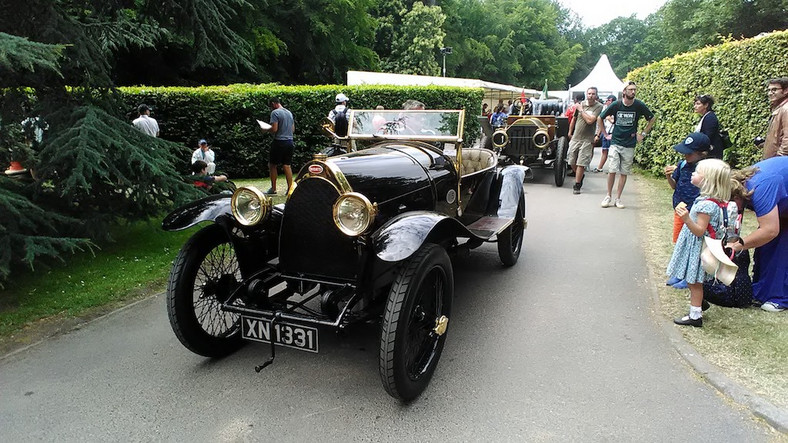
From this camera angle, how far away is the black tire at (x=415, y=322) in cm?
278

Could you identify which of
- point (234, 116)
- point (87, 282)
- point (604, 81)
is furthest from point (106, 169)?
point (604, 81)

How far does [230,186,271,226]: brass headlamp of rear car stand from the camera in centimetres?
340

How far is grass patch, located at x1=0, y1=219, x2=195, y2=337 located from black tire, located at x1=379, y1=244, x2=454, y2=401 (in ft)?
10.2

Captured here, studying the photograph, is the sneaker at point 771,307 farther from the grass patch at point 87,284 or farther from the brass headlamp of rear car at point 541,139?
the brass headlamp of rear car at point 541,139

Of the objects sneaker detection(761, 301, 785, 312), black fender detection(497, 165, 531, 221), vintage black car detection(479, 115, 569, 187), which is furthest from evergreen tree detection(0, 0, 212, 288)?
vintage black car detection(479, 115, 569, 187)

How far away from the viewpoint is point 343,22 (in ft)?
83.7

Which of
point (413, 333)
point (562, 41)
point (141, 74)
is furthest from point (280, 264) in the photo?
point (562, 41)

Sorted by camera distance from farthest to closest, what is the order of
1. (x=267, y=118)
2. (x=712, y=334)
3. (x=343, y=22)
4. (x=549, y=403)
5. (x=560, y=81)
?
(x=560, y=81) < (x=343, y=22) < (x=267, y=118) < (x=712, y=334) < (x=549, y=403)

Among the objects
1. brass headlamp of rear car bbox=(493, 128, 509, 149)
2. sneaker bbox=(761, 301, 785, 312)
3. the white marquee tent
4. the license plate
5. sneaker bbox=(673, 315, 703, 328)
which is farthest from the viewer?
the white marquee tent

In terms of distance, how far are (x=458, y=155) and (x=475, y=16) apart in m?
51.6

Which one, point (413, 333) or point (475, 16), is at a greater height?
point (475, 16)

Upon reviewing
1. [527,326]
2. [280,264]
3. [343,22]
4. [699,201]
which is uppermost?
[343,22]

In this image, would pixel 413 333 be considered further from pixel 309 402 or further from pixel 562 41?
pixel 562 41

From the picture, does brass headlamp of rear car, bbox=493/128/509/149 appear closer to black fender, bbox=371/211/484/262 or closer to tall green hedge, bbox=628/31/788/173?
tall green hedge, bbox=628/31/788/173
